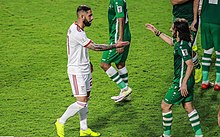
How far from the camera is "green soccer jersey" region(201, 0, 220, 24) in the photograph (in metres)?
10.1

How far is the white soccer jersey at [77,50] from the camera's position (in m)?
8.55

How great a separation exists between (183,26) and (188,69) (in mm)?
558

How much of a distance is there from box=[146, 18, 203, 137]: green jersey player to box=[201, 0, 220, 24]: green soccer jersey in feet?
5.49

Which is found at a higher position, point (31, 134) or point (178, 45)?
point (178, 45)

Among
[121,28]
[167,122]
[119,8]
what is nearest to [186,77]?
[167,122]

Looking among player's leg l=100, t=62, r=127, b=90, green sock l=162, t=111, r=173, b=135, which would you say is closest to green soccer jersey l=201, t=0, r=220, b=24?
player's leg l=100, t=62, r=127, b=90

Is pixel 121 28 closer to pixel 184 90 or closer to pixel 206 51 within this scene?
pixel 206 51

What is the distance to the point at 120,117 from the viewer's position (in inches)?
381

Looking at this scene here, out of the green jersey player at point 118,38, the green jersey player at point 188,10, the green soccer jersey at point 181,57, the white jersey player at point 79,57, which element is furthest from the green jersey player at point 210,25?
the white jersey player at point 79,57

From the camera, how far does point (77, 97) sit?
879cm

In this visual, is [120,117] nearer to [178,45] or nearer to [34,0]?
[178,45]

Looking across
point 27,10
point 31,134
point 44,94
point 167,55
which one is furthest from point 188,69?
point 27,10

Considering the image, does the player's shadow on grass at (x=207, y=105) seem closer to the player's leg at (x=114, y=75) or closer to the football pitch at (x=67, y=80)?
the football pitch at (x=67, y=80)

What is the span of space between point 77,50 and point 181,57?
1.42 metres
